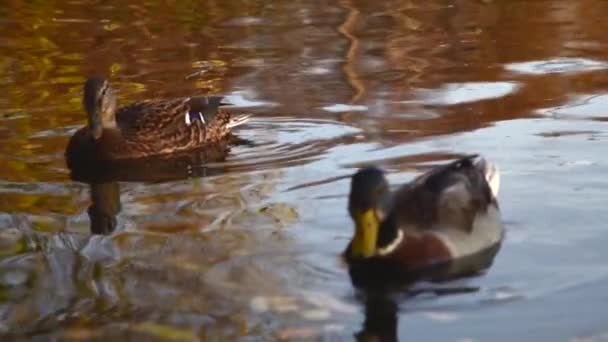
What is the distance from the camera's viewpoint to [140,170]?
33.1ft

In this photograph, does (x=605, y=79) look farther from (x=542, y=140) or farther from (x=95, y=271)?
(x=95, y=271)

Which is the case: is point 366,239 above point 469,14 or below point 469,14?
above

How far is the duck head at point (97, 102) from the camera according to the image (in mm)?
10281

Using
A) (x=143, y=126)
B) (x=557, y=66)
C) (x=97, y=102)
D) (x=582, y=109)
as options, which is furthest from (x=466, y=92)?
(x=97, y=102)

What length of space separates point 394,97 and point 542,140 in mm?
2021

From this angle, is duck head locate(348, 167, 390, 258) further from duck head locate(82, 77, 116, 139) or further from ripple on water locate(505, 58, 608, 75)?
ripple on water locate(505, 58, 608, 75)

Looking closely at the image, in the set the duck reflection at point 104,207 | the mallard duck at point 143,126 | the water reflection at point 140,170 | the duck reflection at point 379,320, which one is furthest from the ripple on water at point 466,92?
the duck reflection at point 379,320

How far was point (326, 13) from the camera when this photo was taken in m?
16.4

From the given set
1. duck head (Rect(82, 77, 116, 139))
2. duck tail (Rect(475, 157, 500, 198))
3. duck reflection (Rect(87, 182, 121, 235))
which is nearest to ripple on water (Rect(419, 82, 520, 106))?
duck head (Rect(82, 77, 116, 139))

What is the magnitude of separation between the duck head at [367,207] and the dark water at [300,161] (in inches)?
10.6

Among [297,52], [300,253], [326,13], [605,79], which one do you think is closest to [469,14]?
[326,13]

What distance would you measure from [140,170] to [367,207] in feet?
11.2

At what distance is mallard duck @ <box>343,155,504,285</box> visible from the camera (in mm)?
7094

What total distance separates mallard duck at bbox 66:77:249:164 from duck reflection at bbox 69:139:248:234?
0.08 m
